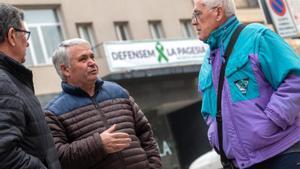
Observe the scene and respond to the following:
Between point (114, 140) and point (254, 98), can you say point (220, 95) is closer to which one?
point (254, 98)

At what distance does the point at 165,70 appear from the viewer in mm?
26078

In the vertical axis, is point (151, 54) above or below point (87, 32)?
below

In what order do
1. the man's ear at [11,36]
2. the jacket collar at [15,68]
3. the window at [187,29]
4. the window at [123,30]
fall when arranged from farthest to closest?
the window at [187,29] < the window at [123,30] < the man's ear at [11,36] < the jacket collar at [15,68]

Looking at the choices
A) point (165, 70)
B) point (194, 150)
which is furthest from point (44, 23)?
point (194, 150)

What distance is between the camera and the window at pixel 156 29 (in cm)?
2810

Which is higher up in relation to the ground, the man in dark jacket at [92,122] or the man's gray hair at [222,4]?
the man's gray hair at [222,4]

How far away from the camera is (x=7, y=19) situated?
3951mm

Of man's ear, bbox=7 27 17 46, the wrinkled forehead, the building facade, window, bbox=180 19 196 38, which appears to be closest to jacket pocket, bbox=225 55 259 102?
the wrinkled forehead

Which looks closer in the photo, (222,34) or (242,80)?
(242,80)

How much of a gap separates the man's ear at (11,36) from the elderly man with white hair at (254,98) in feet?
3.89

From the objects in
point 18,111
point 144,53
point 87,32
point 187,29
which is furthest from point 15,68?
point 187,29

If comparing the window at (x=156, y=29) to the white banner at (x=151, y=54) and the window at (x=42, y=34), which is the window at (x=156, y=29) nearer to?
the white banner at (x=151, y=54)

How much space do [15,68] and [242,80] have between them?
1285mm

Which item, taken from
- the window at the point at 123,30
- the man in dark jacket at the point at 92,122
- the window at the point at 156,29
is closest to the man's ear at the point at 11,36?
the man in dark jacket at the point at 92,122
